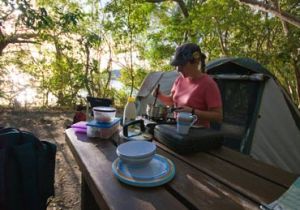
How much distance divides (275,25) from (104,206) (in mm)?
6650

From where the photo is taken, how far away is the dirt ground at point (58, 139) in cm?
267

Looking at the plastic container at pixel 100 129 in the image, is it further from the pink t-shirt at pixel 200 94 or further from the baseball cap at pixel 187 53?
the baseball cap at pixel 187 53

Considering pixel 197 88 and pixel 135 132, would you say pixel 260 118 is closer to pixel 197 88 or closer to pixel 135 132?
pixel 197 88

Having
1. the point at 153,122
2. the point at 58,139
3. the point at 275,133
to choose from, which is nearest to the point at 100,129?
the point at 153,122

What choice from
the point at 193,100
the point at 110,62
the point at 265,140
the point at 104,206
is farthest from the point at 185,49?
the point at 110,62

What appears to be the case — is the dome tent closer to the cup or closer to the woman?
the woman

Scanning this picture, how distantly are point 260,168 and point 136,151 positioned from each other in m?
0.61

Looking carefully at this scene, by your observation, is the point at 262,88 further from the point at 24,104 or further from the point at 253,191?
the point at 24,104

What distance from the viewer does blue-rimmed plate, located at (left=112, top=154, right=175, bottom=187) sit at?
3.33 ft

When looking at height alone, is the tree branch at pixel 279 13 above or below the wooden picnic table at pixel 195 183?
above

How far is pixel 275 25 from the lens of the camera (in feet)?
20.8

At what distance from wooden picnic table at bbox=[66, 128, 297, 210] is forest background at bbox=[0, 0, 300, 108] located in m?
5.37

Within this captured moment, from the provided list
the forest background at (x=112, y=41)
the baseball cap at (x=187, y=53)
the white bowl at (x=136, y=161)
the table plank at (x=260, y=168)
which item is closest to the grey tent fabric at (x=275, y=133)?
the baseball cap at (x=187, y=53)

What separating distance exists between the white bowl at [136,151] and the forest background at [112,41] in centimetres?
562
